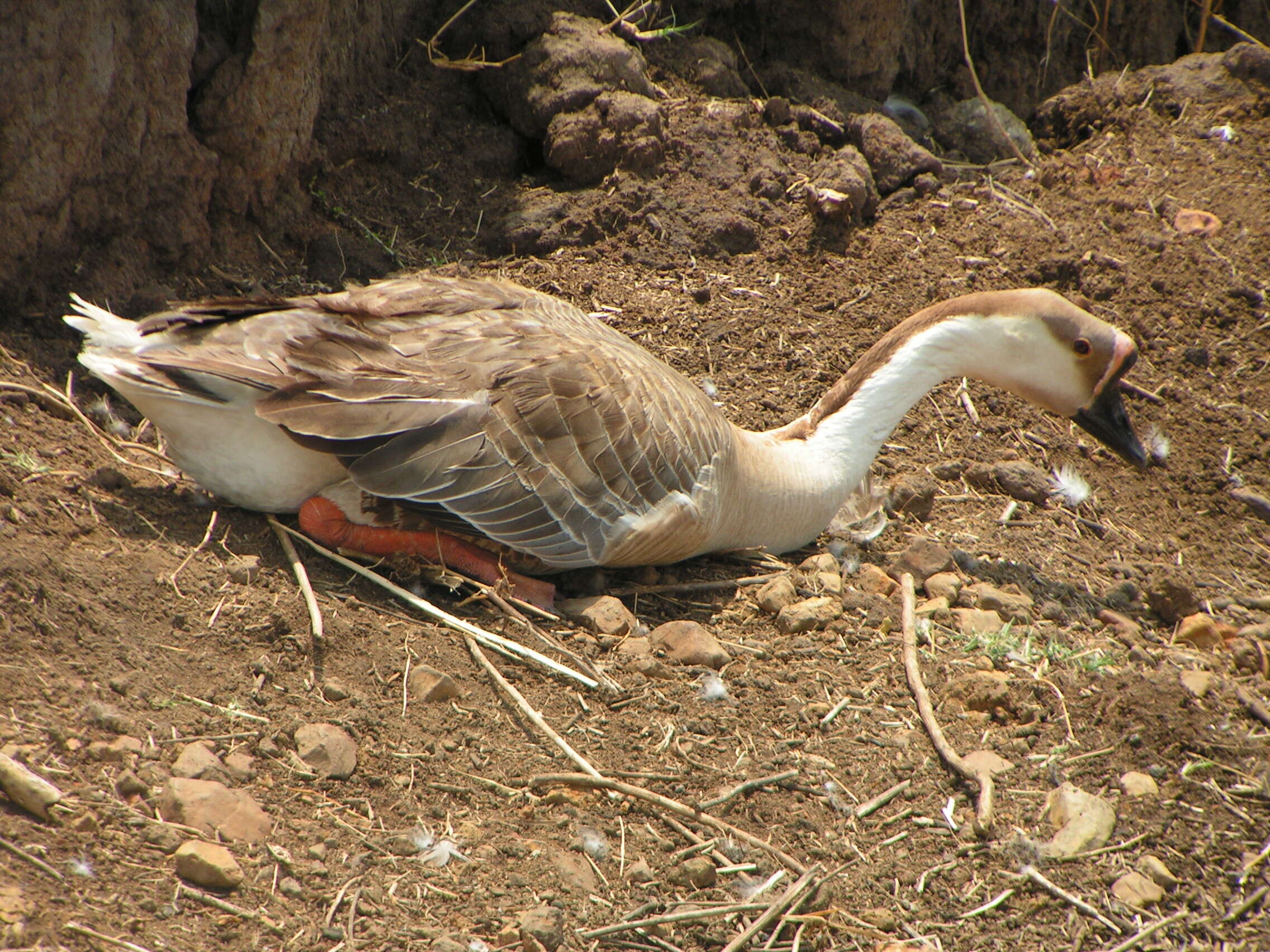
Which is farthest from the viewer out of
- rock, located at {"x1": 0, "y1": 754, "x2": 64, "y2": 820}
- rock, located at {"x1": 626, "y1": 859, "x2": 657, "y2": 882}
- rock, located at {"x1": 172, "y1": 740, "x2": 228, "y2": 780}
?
rock, located at {"x1": 626, "y1": 859, "x2": 657, "y2": 882}

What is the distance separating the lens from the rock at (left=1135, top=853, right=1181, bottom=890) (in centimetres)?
301

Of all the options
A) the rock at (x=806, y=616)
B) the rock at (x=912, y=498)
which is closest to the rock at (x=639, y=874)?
the rock at (x=806, y=616)

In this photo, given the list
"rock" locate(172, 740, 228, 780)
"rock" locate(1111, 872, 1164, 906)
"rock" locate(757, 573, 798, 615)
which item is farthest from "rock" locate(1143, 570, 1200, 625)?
"rock" locate(172, 740, 228, 780)

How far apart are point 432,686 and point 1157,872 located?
2274mm

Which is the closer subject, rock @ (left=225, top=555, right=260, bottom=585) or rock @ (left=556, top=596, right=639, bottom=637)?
rock @ (left=225, top=555, right=260, bottom=585)

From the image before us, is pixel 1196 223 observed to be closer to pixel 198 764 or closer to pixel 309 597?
pixel 309 597

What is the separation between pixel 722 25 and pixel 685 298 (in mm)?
2462

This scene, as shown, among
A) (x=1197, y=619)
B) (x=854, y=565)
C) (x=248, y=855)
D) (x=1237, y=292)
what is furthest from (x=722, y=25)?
(x=248, y=855)

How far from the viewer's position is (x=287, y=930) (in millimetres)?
2330

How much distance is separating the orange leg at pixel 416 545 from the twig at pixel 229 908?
5.09 feet

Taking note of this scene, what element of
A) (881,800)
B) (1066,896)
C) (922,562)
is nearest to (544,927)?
(881,800)

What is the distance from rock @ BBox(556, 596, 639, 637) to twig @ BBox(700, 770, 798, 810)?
2.68 ft

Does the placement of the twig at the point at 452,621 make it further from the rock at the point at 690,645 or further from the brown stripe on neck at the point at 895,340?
the brown stripe on neck at the point at 895,340

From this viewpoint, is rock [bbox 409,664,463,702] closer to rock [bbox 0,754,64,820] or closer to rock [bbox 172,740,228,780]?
rock [bbox 172,740,228,780]
